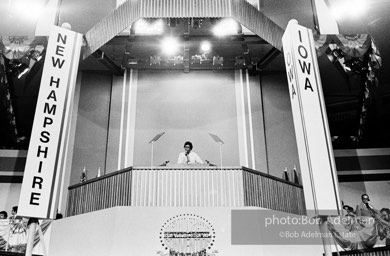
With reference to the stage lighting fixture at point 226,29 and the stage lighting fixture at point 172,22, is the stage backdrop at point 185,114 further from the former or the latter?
the stage lighting fixture at point 172,22

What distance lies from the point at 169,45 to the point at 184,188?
5.25m

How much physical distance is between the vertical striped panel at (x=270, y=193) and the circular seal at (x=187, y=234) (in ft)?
3.12

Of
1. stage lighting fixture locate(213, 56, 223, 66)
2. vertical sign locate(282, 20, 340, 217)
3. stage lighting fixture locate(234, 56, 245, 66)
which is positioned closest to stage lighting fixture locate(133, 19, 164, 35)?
stage lighting fixture locate(213, 56, 223, 66)

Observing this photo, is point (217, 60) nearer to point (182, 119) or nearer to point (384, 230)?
point (182, 119)

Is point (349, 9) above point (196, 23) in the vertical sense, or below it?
below

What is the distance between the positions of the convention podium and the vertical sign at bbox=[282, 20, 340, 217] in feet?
10.1

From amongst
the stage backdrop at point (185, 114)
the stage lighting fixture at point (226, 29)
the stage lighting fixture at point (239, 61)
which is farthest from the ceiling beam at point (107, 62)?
the stage lighting fixture at point (239, 61)

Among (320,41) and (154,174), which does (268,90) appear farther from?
(154,174)

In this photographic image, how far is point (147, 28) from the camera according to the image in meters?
11.7

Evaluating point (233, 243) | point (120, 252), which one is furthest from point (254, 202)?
point (120, 252)

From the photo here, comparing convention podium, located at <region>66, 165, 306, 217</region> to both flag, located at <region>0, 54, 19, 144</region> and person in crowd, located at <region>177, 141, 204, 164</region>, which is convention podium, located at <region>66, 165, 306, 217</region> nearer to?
person in crowd, located at <region>177, 141, 204, 164</region>

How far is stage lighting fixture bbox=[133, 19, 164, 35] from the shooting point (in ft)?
37.9

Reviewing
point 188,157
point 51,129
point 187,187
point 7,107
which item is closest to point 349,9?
point 188,157

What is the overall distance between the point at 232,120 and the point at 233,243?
5297mm
